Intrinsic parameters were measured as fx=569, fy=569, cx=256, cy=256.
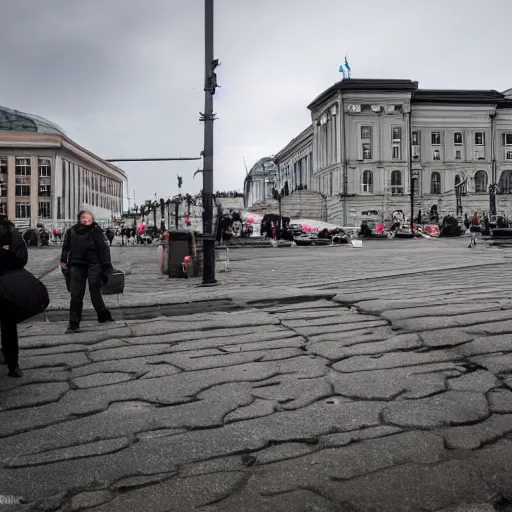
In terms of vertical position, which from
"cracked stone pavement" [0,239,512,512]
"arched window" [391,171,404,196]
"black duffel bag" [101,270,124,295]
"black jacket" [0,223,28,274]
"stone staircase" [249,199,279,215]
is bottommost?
"cracked stone pavement" [0,239,512,512]

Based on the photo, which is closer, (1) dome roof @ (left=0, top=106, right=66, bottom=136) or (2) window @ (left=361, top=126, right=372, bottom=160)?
(2) window @ (left=361, top=126, right=372, bottom=160)

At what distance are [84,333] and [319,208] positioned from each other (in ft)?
212

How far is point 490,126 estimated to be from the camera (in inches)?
2913

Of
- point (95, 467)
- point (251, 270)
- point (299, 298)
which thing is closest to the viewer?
point (95, 467)

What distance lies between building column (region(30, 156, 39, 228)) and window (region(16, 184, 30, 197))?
0.61m

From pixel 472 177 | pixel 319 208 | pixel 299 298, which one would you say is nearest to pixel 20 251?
pixel 299 298

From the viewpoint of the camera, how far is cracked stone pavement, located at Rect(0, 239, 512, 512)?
2.82 m

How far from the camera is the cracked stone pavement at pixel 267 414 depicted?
9.27 feet

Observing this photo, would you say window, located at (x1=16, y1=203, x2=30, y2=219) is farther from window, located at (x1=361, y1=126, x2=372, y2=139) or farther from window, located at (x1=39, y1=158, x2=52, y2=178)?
window, located at (x1=361, y1=126, x2=372, y2=139)

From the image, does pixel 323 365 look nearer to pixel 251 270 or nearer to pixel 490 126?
pixel 251 270

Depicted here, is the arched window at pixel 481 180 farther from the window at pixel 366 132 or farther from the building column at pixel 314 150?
the building column at pixel 314 150

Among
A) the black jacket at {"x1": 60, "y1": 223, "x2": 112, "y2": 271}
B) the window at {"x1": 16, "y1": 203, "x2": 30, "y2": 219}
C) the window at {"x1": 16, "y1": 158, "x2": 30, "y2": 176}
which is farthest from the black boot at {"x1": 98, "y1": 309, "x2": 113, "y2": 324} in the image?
the window at {"x1": 16, "y1": 158, "x2": 30, "y2": 176}

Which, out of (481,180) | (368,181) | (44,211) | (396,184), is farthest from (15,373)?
(44,211)

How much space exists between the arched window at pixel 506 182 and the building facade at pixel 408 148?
0.13 metres
